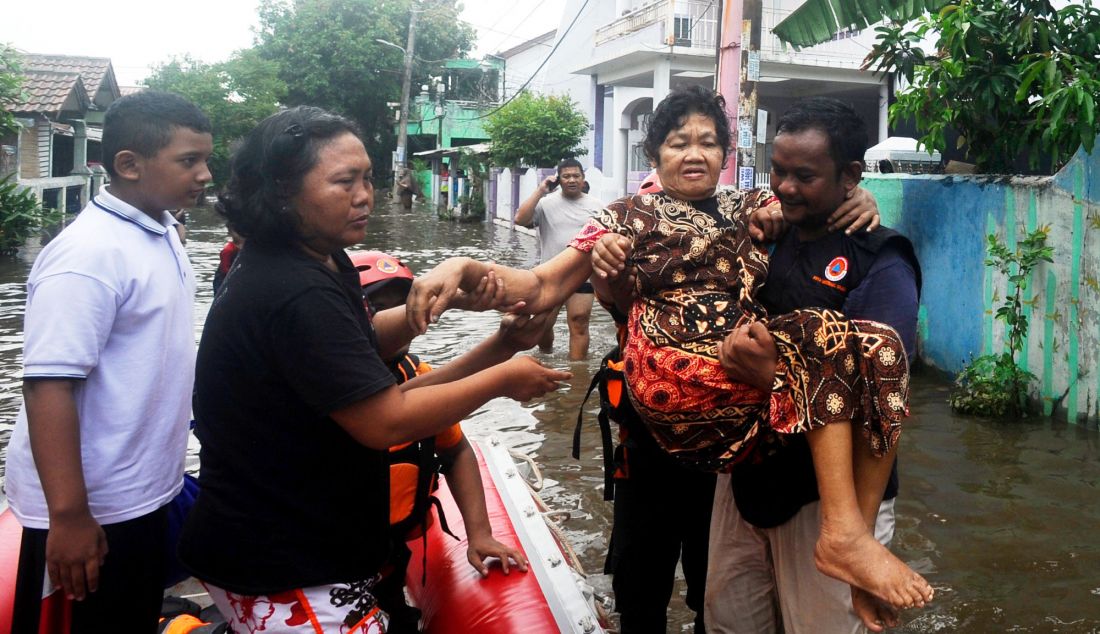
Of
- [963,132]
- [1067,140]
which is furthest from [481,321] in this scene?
[1067,140]

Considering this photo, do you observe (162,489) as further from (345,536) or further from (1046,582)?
(1046,582)

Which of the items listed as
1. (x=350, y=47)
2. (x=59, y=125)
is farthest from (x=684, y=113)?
(x=350, y=47)

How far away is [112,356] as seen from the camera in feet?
7.47

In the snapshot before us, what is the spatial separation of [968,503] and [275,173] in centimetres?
419

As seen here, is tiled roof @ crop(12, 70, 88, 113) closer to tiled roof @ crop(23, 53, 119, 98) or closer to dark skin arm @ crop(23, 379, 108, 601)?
tiled roof @ crop(23, 53, 119, 98)

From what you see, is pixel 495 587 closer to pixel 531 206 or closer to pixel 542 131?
pixel 531 206

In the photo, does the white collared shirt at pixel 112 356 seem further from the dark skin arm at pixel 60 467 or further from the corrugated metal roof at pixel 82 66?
the corrugated metal roof at pixel 82 66

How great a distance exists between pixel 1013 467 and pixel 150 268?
4.81 meters

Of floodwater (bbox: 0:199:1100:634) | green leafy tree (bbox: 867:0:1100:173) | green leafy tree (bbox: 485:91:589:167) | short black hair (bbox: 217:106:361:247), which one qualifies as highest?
green leafy tree (bbox: 485:91:589:167)

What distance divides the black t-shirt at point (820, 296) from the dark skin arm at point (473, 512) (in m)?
0.79

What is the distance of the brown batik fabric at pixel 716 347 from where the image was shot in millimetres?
2039

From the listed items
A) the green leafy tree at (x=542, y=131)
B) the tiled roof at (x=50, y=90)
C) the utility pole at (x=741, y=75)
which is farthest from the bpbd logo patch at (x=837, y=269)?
the green leafy tree at (x=542, y=131)

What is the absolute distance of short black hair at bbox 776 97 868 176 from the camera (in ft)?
7.65

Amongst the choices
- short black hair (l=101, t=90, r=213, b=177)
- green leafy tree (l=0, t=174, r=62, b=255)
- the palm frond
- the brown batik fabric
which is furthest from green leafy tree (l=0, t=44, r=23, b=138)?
the brown batik fabric
